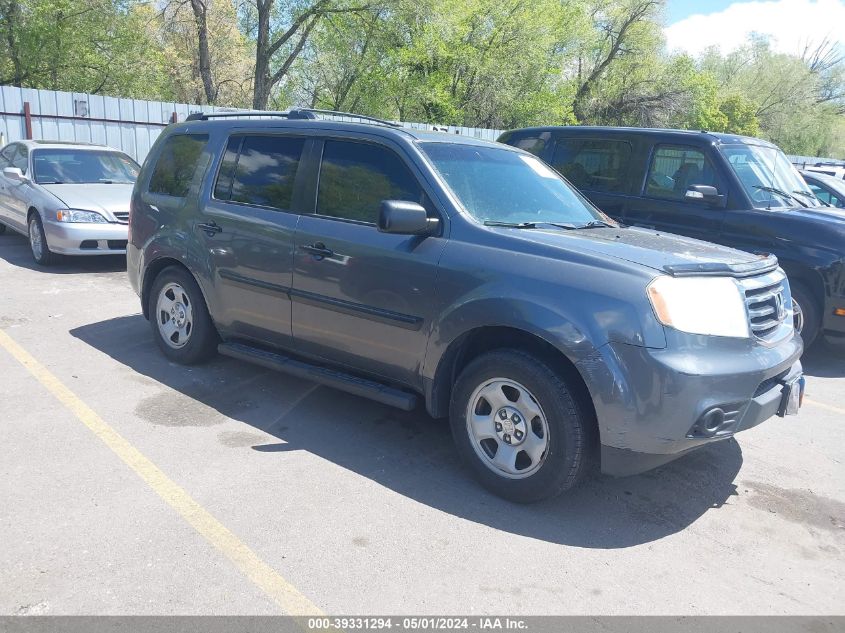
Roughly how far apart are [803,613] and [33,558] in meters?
3.30

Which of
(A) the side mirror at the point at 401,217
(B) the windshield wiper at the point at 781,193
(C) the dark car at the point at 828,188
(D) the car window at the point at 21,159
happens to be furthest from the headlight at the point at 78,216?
(C) the dark car at the point at 828,188

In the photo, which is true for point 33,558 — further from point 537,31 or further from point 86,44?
point 537,31

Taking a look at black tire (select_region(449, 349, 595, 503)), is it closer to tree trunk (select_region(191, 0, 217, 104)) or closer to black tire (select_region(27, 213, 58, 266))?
black tire (select_region(27, 213, 58, 266))

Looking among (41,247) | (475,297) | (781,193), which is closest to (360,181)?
(475,297)

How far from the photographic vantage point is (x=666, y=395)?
3.25 m

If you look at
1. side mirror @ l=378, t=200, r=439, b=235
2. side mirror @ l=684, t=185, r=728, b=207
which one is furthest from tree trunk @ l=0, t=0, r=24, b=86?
side mirror @ l=378, t=200, r=439, b=235

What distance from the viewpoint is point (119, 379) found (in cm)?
532

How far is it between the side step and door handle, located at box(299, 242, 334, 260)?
2.49ft

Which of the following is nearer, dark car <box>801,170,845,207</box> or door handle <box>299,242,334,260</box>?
door handle <box>299,242,334,260</box>

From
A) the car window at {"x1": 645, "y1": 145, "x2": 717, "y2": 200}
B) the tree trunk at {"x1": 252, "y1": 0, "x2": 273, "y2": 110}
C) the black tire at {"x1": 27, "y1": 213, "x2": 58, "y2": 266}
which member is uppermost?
the tree trunk at {"x1": 252, "y1": 0, "x2": 273, "y2": 110}

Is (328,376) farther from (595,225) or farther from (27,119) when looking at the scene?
(27,119)

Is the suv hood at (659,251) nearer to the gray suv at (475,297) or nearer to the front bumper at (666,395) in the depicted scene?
the gray suv at (475,297)

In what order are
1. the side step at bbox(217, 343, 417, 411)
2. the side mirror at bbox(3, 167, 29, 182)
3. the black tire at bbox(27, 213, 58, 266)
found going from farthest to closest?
the side mirror at bbox(3, 167, 29, 182) → the black tire at bbox(27, 213, 58, 266) → the side step at bbox(217, 343, 417, 411)

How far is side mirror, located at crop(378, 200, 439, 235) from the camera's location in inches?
149
